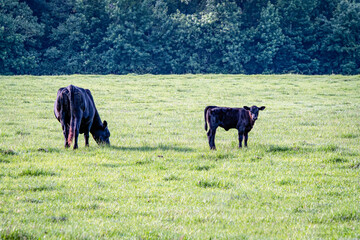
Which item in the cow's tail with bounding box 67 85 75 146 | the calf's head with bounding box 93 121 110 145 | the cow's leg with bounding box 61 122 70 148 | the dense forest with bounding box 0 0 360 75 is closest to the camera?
the cow's tail with bounding box 67 85 75 146

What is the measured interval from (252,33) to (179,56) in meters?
10.3

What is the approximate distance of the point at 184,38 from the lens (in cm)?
5916

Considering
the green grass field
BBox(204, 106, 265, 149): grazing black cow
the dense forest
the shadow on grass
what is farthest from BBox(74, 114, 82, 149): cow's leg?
the dense forest

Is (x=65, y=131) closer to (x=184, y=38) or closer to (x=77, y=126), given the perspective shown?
(x=77, y=126)

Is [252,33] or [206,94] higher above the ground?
[252,33]

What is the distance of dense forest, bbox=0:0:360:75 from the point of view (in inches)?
2203

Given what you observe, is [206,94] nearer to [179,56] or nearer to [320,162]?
[320,162]

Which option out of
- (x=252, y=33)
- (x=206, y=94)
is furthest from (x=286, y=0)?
(x=206, y=94)

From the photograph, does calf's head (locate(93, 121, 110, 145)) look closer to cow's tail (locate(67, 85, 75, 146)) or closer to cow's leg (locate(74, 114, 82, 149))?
cow's leg (locate(74, 114, 82, 149))

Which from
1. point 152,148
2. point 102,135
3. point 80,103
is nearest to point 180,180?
point 152,148

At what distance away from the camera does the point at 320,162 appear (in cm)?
1100

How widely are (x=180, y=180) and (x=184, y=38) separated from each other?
169ft

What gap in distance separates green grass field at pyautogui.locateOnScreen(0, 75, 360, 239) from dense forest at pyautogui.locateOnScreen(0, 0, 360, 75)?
36.5m

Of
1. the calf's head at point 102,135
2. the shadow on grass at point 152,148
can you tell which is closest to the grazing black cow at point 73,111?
the calf's head at point 102,135
